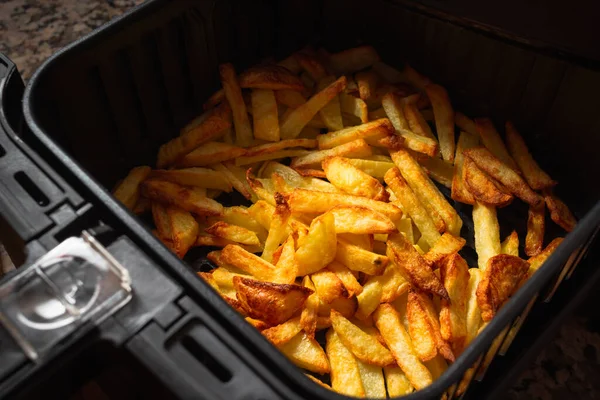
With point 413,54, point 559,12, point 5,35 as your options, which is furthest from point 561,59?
point 5,35

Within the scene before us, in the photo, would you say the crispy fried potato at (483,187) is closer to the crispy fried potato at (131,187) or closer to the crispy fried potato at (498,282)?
the crispy fried potato at (498,282)

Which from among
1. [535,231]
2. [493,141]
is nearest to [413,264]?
[535,231]

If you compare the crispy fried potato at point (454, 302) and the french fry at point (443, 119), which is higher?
the french fry at point (443, 119)

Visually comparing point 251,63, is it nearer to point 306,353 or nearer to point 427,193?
point 427,193

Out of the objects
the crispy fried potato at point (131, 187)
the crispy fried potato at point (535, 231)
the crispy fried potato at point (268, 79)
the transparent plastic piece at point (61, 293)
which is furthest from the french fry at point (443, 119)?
the transparent plastic piece at point (61, 293)

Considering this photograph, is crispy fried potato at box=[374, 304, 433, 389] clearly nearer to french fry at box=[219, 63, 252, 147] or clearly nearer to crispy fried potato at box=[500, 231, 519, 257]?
crispy fried potato at box=[500, 231, 519, 257]

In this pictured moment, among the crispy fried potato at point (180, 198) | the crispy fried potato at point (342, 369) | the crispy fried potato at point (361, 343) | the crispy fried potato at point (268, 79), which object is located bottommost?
the crispy fried potato at point (342, 369)

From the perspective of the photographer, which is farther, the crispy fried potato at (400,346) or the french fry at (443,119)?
the french fry at (443,119)
